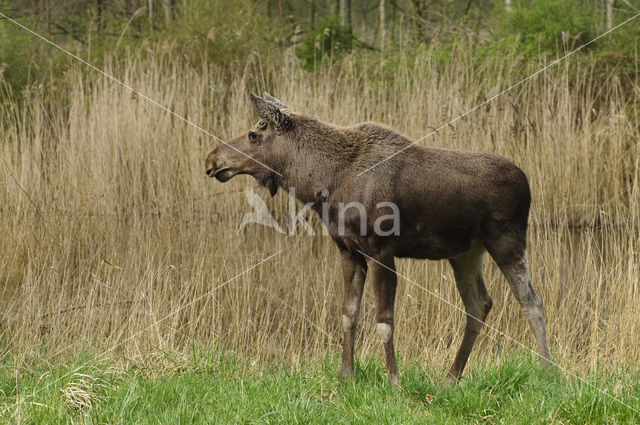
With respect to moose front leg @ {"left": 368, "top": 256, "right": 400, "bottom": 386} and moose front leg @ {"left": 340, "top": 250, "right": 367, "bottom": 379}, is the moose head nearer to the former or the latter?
moose front leg @ {"left": 340, "top": 250, "right": 367, "bottom": 379}

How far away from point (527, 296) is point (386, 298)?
940 millimetres

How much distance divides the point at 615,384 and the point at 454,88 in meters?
4.44

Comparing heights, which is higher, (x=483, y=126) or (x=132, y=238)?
(x=483, y=126)

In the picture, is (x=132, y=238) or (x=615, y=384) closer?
(x=615, y=384)

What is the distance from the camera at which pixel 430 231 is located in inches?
180

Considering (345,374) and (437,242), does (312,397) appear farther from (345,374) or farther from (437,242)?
(437,242)

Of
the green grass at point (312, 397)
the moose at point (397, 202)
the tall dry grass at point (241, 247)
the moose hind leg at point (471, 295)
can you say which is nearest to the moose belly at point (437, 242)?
the moose at point (397, 202)

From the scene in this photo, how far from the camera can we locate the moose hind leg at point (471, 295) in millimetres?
4871

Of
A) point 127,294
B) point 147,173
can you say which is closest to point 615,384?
point 127,294

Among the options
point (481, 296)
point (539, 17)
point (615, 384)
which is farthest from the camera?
point (539, 17)

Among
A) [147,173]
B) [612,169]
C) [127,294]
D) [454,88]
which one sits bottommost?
[127,294]

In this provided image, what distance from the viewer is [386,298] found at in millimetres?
4602

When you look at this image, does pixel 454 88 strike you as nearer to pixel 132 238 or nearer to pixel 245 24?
pixel 132 238

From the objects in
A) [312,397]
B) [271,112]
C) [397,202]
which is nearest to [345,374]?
[312,397]
